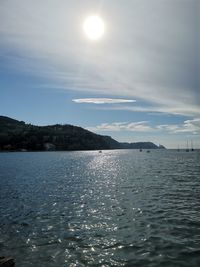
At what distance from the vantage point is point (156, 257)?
19.4m

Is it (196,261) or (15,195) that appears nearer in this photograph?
(196,261)

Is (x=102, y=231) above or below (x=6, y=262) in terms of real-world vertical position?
below

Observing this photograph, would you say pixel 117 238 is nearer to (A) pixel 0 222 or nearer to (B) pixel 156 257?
(B) pixel 156 257

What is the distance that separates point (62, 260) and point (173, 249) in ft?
23.7

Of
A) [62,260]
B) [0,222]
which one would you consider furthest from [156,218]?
[0,222]

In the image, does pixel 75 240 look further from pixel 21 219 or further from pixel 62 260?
pixel 21 219

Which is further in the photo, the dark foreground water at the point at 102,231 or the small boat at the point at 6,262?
the dark foreground water at the point at 102,231

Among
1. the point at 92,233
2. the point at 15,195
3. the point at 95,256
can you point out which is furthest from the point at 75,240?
the point at 15,195

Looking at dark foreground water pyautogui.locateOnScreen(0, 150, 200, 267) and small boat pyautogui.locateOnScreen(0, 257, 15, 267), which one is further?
dark foreground water pyautogui.locateOnScreen(0, 150, 200, 267)

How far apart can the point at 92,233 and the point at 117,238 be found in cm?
251

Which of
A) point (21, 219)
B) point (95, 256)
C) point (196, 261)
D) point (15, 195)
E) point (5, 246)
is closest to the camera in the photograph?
point (196, 261)

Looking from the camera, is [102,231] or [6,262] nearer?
[6,262]

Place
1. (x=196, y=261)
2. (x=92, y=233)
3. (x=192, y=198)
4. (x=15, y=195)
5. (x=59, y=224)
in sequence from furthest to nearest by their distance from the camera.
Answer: (x=15, y=195)
(x=192, y=198)
(x=59, y=224)
(x=92, y=233)
(x=196, y=261)

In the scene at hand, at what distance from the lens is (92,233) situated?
995 inches
